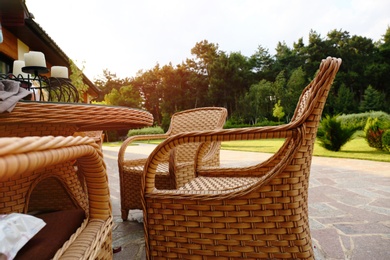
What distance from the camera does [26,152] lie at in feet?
1.10

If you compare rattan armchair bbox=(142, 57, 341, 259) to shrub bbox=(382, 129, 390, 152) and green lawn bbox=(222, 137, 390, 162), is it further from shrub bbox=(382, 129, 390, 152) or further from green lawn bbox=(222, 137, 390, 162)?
shrub bbox=(382, 129, 390, 152)

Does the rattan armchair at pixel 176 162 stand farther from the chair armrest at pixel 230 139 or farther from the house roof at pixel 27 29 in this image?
the house roof at pixel 27 29

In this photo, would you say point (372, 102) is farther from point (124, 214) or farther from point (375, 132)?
point (124, 214)

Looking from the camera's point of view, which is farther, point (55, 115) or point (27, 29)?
point (27, 29)

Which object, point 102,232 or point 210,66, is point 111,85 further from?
point 102,232

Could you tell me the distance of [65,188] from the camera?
1.19 metres

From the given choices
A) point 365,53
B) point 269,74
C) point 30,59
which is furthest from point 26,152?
point 365,53

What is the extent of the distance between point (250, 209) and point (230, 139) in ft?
0.82

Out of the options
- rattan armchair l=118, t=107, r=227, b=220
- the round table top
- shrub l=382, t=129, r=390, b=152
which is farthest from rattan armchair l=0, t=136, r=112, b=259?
shrub l=382, t=129, r=390, b=152

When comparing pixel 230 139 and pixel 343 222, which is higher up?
→ pixel 230 139

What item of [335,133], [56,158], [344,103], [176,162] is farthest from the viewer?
[344,103]

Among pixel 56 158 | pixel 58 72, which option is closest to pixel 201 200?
pixel 56 158

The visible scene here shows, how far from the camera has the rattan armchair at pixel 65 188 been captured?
12.9 inches

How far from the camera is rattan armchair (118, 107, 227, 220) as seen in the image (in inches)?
63.7
